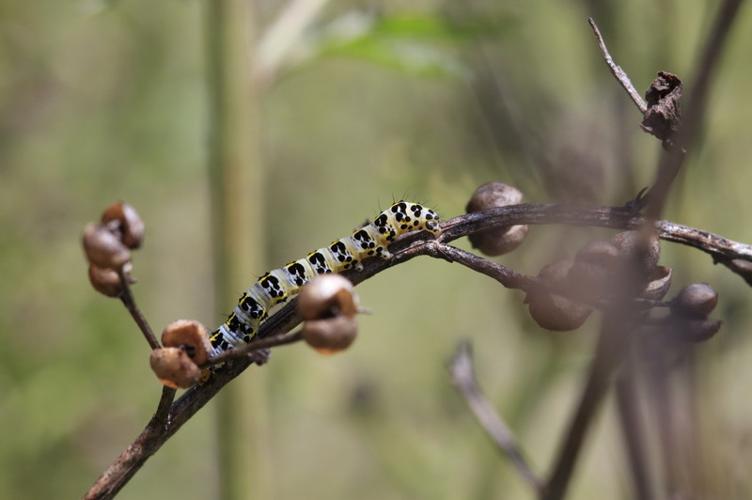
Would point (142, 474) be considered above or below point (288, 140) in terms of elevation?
below

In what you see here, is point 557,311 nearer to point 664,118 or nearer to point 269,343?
point 664,118

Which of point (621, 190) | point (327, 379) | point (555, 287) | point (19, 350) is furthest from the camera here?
point (327, 379)

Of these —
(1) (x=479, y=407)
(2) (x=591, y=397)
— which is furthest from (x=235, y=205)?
(2) (x=591, y=397)

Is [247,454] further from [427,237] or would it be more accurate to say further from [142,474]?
[142,474]

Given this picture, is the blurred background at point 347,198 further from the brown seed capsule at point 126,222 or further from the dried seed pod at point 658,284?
the brown seed capsule at point 126,222

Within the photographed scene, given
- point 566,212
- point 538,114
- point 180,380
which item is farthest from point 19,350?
point 566,212
